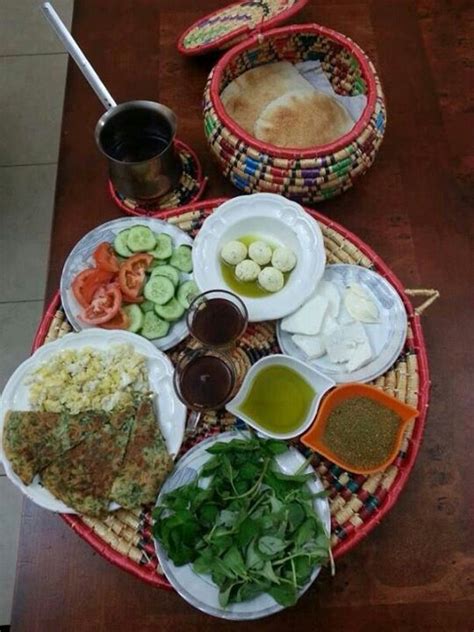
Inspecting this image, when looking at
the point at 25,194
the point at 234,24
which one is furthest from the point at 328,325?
the point at 25,194

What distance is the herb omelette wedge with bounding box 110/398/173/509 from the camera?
1.18 meters

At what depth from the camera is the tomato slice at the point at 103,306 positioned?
1309 mm

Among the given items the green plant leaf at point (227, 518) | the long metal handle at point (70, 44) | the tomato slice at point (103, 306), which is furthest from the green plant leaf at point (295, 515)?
the long metal handle at point (70, 44)

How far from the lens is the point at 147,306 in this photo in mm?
1345

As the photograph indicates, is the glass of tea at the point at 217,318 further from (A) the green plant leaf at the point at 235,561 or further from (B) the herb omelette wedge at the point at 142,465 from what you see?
(A) the green plant leaf at the point at 235,561

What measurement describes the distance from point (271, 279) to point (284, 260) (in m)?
0.06

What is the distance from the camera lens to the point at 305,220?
1.35m

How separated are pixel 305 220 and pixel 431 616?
959mm

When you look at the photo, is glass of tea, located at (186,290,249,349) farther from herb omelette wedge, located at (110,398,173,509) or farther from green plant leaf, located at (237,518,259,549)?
green plant leaf, located at (237,518,259,549)

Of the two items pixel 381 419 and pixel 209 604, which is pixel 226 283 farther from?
pixel 209 604

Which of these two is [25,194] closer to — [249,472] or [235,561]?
[249,472]

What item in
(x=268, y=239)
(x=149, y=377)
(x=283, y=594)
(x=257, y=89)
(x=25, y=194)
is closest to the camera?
(x=283, y=594)

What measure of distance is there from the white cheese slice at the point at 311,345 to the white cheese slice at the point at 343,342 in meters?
0.01

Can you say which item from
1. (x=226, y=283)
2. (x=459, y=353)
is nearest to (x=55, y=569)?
(x=226, y=283)
